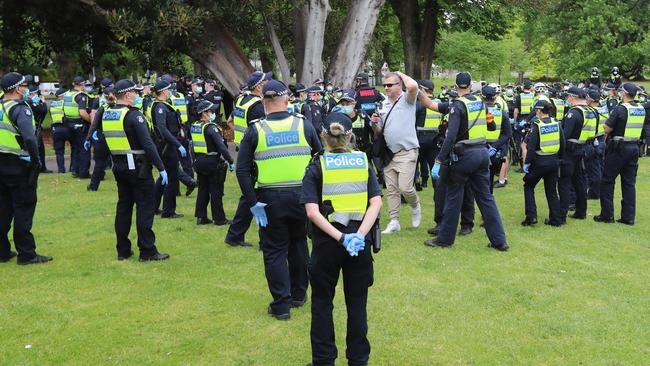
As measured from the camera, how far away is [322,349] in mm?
4613

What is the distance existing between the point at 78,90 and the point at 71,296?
28.4 ft

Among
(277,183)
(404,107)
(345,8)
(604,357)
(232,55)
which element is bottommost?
(604,357)

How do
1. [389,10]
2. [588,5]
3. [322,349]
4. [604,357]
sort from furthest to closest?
1. [588,5]
2. [389,10]
3. [604,357]
4. [322,349]

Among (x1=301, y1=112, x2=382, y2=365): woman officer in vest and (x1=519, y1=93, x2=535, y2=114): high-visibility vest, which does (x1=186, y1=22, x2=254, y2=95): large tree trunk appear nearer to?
(x1=519, y1=93, x2=535, y2=114): high-visibility vest

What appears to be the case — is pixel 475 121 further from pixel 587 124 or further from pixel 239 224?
pixel 239 224

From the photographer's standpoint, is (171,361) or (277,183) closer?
(171,361)

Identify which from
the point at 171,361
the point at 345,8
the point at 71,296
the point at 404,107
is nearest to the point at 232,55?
the point at 345,8

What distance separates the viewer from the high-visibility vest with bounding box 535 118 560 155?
9.19 metres

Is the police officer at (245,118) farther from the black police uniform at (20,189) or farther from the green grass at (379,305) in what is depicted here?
the black police uniform at (20,189)

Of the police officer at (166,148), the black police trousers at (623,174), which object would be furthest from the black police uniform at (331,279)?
the black police trousers at (623,174)

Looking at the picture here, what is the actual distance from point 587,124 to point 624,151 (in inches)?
28.4

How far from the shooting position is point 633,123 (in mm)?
9727

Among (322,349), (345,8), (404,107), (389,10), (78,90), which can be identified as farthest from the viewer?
(389,10)

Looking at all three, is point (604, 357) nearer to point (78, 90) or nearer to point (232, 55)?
point (78, 90)
